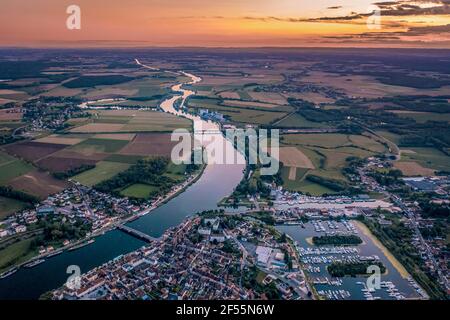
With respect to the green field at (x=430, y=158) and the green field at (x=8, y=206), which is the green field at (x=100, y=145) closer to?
the green field at (x=8, y=206)

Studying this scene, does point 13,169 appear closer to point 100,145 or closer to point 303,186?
point 100,145

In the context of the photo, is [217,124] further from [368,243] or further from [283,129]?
Result: [368,243]

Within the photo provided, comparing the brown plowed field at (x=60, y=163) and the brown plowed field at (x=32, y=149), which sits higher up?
the brown plowed field at (x=32, y=149)

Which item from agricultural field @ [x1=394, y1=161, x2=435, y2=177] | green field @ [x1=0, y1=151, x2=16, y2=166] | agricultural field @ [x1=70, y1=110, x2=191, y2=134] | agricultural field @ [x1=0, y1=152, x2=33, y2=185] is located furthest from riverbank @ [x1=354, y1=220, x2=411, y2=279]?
green field @ [x1=0, y1=151, x2=16, y2=166]

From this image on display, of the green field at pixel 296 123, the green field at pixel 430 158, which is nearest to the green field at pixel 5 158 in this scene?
the green field at pixel 296 123

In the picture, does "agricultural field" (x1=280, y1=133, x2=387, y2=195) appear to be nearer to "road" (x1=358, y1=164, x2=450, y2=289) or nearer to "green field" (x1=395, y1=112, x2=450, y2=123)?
"road" (x1=358, y1=164, x2=450, y2=289)

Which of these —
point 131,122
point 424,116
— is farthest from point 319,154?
point 131,122
